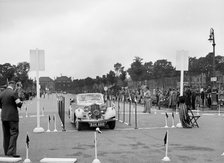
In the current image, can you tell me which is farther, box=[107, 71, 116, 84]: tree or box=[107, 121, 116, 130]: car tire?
box=[107, 71, 116, 84]: tree

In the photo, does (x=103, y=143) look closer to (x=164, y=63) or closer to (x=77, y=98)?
(x=77, y=98)

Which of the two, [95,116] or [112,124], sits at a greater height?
[95,116]

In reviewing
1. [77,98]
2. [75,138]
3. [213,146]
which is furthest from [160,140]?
[77,98]

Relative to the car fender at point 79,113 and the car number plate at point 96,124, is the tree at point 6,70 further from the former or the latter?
the car number plate at point 96,124

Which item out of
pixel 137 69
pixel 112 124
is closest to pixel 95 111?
pixel 112 124

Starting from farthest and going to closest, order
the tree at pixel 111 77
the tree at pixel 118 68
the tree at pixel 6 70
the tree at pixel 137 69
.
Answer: the tree at pixel 6 70
the tree at pixel 118 68
the tree at pixel 137 69
the tree at pixel 111 77

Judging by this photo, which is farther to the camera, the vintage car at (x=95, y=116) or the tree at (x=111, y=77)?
the tree at (x=111, y=77)

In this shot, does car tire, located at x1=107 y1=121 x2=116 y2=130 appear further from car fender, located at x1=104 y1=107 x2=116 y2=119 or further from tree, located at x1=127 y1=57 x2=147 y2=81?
tree, located at x1=127 y1=57 x2=147 y2=81

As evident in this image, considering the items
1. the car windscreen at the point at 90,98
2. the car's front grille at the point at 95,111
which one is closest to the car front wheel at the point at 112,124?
the car's front grille at the point at 95,111

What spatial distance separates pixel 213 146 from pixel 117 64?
7608 cm

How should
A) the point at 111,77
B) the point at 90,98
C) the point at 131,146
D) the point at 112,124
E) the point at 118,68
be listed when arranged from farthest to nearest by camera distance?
the point at 118,68
the point at 111,77
the point at 90,98
the point at 112,124
the point at 131,146

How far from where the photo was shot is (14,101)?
934 centimetres

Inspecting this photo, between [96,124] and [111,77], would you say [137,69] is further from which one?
[96,124]

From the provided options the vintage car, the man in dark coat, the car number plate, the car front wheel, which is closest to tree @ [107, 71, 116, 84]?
the vintage car
